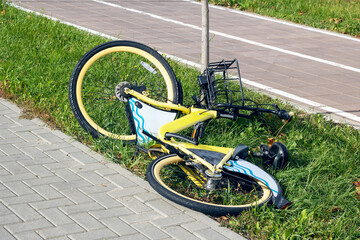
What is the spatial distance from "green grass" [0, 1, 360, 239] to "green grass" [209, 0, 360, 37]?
5.15 meters

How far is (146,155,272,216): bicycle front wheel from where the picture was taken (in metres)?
4.09

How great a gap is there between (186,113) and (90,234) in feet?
5.18

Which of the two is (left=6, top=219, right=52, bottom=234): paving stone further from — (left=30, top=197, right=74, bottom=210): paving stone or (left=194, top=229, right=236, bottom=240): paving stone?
(left=194, top=229, right=236, bottom=240): paving stone

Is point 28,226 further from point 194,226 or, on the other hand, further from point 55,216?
point 194,226

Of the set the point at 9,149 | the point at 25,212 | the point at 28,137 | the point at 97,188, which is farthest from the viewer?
the point at 28,137

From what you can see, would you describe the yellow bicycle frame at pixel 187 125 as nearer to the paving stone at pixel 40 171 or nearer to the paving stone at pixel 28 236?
the paving stone at pixel 40 171

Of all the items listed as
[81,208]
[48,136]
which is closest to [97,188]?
[81,208]

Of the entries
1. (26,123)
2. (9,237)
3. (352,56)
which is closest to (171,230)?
(9,237)

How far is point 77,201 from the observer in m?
4.25

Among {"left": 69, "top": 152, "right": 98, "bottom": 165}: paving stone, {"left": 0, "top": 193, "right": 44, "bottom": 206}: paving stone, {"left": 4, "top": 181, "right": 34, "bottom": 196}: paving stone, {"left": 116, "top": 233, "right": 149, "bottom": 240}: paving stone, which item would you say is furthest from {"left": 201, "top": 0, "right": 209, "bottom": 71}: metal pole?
{"left": 116, "top": 233, "right": 149, "bottom": 240}: paving stone

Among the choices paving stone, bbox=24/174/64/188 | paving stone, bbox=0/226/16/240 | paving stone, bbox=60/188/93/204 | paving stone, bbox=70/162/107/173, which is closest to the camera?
paving stone, bbox=0/226/16/240

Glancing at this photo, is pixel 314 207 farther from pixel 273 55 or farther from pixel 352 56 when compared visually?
pixel 352 56

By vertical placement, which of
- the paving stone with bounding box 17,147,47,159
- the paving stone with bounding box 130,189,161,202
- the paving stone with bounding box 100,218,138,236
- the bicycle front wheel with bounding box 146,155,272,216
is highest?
the bicycle front wheel with bounding box 146,155,272,216

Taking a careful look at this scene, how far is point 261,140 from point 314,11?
785 cm
